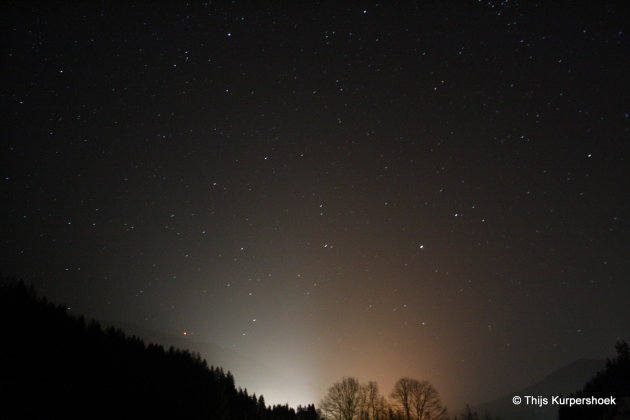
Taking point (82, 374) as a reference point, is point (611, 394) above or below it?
below

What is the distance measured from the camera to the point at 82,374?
30719mm

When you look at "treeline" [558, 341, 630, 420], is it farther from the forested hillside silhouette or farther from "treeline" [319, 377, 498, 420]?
the forested hillside silhouette

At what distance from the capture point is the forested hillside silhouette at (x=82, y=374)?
26203 mm

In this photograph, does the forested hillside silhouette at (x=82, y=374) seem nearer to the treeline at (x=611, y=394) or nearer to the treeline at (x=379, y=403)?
the treeline at (x=379, y=403)

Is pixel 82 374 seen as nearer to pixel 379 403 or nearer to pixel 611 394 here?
pixel 379 403

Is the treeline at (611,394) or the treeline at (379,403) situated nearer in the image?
the treeline at (611,394)

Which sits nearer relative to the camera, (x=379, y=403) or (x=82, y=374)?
(x=82, y=374)

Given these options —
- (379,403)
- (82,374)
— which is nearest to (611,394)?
(379,403)

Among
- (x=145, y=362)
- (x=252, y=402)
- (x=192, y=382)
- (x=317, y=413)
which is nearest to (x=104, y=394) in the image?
(x=145, y=362)

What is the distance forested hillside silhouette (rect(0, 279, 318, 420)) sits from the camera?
26.2 meters

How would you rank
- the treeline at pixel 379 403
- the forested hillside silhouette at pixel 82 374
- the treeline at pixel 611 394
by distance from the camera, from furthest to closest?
the treeline at pixel 379 403, the forested hillside silhouette at pixel 82 374, the treeline at pixel 611 394

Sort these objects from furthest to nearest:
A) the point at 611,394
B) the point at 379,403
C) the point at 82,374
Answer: the point at 379,403 < the point at 82,374 < the point at 611,394

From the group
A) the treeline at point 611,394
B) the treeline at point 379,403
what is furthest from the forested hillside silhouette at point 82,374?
the treeline at point 611,394

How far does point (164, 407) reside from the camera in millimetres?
33375
